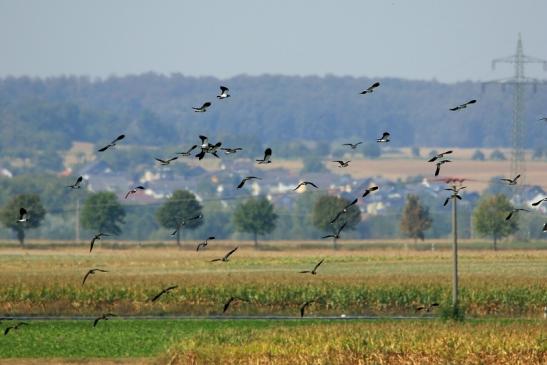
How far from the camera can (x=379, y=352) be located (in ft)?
185

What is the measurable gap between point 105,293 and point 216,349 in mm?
34068

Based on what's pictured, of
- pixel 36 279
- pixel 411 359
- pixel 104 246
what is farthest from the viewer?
pixel 104 246

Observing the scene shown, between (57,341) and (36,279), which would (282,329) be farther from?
(36,279)

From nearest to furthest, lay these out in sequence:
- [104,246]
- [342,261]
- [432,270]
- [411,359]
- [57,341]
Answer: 1. [411,359]
2. [57,341]
3. [432,270]
4. [342,261]
5. [104,246]

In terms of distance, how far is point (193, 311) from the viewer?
3492 inches

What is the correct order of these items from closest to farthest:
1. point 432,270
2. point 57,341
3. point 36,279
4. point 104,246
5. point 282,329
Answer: point 282,329 < point 57,341 < point 36,279 < point 432,270 < point 104,246

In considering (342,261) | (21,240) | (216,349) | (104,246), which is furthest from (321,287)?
(21,240)

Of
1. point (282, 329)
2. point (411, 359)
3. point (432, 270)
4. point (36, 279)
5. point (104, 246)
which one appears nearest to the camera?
point (411, 359)

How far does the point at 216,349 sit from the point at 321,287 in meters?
36.1

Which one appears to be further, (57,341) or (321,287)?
(321,287)

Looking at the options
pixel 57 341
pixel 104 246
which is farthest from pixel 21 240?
pixel 57 341

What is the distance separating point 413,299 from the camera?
91062mm

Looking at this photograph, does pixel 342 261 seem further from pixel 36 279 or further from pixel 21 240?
pixel 21 240

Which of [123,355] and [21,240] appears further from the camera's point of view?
[21,240]
